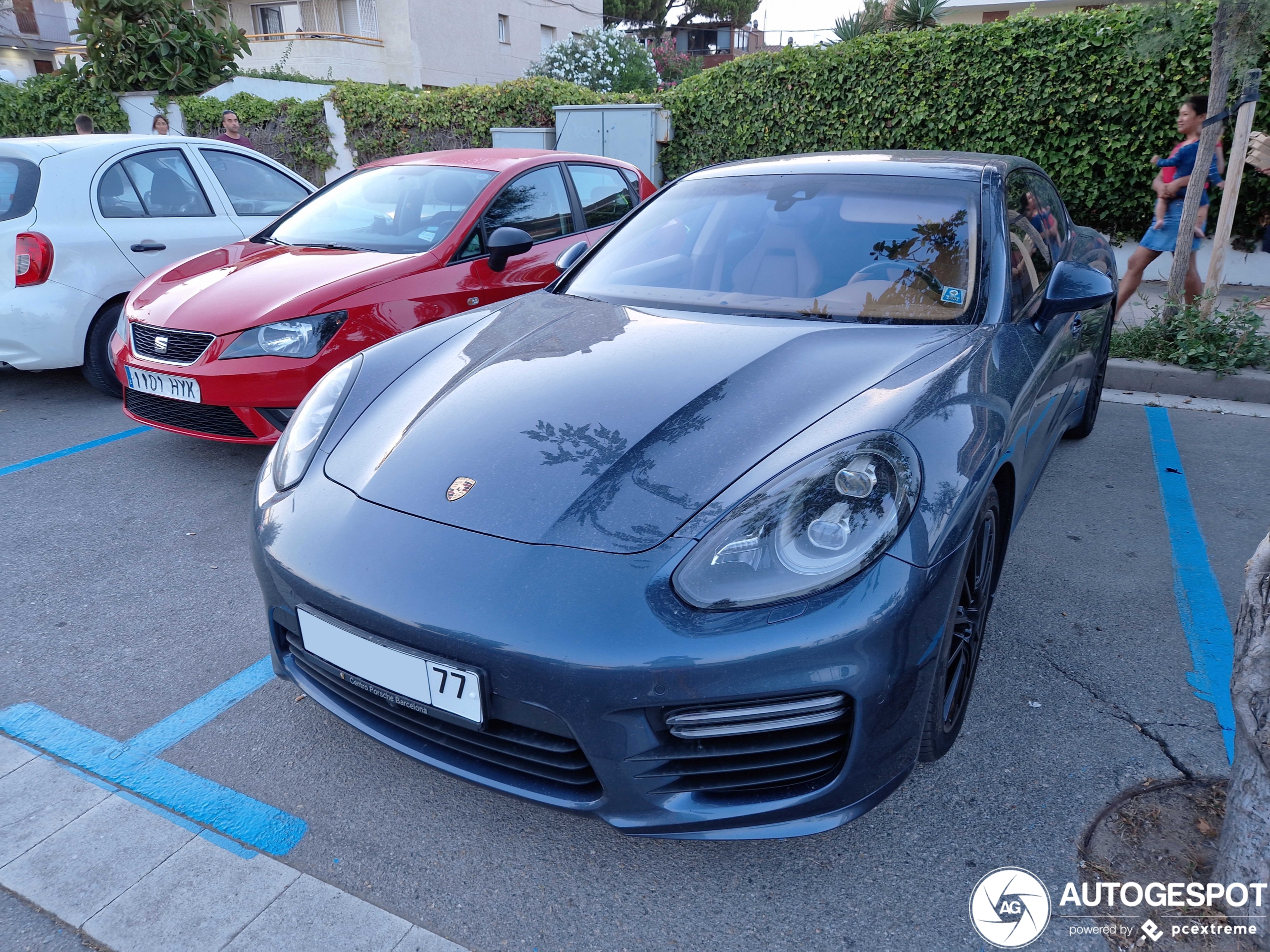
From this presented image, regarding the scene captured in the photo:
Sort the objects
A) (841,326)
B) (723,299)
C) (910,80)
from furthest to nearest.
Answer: (910,80)
(723,299)
(841,326)

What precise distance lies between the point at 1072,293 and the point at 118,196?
514cm

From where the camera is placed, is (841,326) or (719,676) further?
(841,326)

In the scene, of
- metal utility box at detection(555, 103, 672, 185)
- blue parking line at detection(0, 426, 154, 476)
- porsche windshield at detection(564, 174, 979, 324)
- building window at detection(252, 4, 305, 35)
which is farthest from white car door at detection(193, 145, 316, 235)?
building window at detection(252, 4, 305, 35)

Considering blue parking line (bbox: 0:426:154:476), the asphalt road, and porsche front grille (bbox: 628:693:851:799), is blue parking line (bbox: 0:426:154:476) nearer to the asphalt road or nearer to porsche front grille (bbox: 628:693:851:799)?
the asphalt road

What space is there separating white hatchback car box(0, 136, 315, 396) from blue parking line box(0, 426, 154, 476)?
0.64m

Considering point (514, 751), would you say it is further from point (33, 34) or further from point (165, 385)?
point (33, 34)

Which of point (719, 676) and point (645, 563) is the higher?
point (645, 563)

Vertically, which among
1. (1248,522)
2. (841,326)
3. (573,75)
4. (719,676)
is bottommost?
(1248,522)

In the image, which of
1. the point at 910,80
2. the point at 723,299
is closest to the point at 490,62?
the point at 910,80

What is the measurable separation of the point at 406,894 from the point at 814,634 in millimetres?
998

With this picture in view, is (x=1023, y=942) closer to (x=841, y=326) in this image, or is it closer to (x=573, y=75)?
(x=841, y=326)

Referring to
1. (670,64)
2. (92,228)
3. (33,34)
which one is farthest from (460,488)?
(33,34)

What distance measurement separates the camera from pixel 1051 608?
278cm

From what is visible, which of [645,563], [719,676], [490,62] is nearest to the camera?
[719,676]
